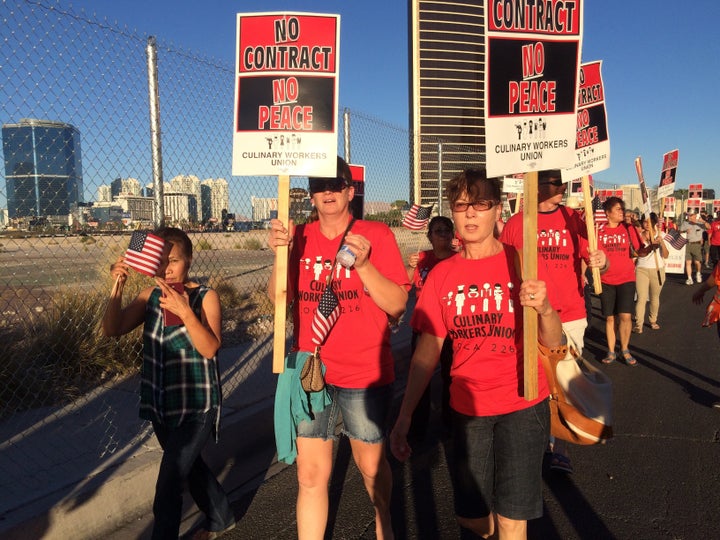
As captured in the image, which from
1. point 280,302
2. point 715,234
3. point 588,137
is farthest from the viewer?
point 715,234

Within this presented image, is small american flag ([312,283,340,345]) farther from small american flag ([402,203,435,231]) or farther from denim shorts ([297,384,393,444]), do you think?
small american flag ([402,203,435,231])

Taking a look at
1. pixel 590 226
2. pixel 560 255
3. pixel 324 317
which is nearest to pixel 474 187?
pixel 324 317

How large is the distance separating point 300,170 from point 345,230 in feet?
1.27

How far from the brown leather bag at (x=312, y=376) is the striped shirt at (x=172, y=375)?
0.59 m

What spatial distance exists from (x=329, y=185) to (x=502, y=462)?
1.55 metres

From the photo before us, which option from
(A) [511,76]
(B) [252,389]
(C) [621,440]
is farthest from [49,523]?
(C) [621,440]

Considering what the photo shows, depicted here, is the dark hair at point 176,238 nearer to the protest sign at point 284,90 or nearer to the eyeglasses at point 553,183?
the protest sign at point 284,90

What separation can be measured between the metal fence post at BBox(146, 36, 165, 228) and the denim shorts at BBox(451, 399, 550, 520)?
2.97 meters

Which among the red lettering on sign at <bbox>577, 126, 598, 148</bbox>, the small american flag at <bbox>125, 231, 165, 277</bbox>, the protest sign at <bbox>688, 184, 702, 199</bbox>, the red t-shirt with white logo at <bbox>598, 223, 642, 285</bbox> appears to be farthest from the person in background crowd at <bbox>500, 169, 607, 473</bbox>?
the protest sign at <bbox>688, 184, 702, 199</bbox>

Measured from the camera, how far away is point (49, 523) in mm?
3133

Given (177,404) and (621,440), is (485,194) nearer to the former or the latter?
(177,404)

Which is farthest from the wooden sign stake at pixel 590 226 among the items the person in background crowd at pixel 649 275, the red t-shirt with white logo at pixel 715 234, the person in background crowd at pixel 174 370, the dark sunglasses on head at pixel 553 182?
the red t-shirt with white logo at pixel 715 234

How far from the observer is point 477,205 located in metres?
2.60

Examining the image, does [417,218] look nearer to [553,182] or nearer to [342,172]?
[553,182]
